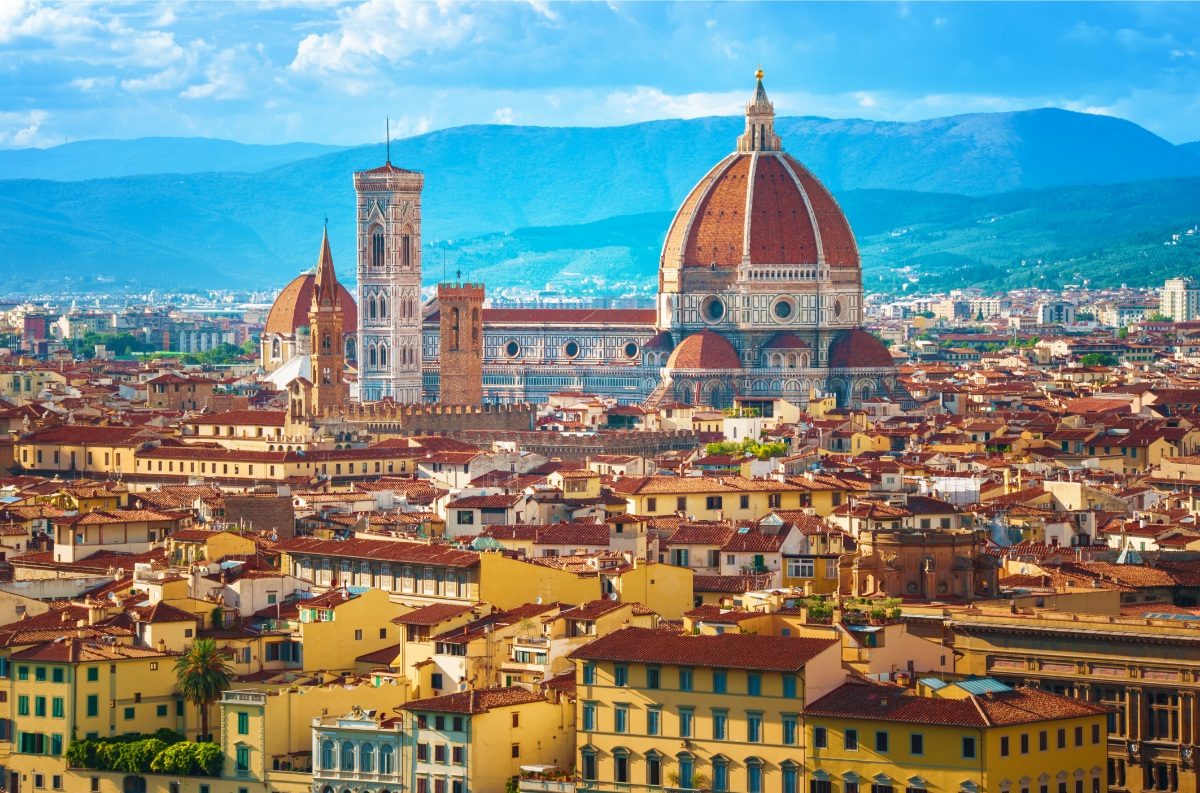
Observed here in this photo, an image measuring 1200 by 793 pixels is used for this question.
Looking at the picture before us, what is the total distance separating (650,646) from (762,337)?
13682cm

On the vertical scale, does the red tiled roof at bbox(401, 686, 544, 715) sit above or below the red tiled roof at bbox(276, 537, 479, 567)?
below

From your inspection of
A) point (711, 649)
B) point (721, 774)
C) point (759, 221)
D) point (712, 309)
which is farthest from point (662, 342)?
point (721, 774)

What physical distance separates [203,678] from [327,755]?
16.1ft

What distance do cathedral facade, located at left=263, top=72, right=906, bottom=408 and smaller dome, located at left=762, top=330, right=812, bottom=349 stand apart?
0.44 ft

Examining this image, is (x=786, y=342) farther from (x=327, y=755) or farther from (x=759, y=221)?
(x=327, y=755)

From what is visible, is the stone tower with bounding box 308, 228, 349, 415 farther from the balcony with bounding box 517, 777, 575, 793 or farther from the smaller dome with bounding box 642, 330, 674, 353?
the balcony with bounding box 517, 777, 575, 793

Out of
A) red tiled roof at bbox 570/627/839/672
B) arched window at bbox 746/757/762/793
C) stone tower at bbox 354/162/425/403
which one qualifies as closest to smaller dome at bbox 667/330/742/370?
stone tower at bbox 354/162/425/403

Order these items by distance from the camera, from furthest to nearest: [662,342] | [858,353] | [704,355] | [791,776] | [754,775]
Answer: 1. [662,342]
2. [858,353]
3. [704,355]
4. [754,775]
5. [791,776]

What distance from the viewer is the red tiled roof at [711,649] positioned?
4725 centimetres

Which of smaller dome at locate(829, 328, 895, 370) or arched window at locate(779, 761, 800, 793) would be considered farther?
smaller dome at locate(829, 328, 895, 370)

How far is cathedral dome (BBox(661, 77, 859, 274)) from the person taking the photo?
188 meters

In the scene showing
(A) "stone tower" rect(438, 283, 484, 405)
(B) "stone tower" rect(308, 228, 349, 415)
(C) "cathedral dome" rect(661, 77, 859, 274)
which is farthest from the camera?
(C) "cathedral dome" rect(661, 77, 859, 274)

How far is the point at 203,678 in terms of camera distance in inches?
2151

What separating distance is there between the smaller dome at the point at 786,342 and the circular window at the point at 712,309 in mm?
4888
